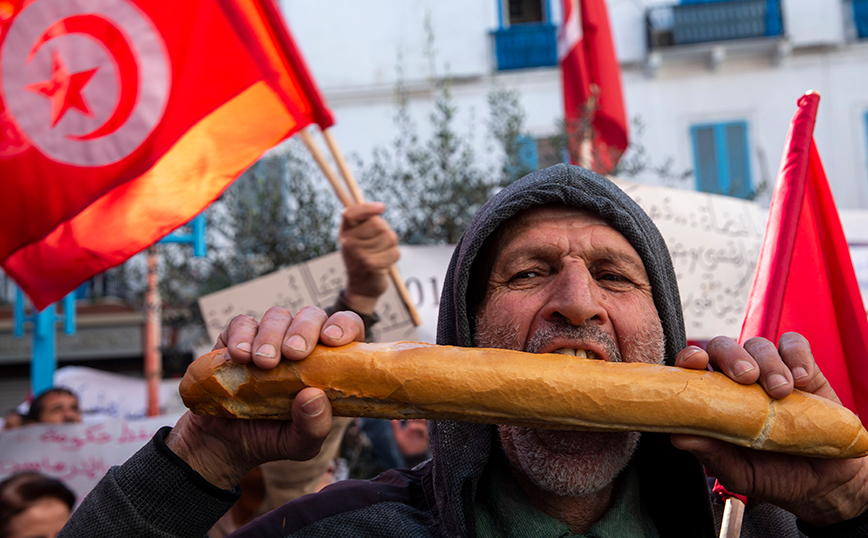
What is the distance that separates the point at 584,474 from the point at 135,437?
3.95 meters

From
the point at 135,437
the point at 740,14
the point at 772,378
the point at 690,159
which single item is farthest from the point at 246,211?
the point at 740,14

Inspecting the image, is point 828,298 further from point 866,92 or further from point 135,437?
point 866,92

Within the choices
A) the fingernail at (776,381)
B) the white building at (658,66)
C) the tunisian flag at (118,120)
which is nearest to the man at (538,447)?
the fingernail at (776,381)

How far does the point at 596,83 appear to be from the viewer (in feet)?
19.1

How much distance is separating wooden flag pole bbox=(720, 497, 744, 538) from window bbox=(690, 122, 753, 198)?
11.0m

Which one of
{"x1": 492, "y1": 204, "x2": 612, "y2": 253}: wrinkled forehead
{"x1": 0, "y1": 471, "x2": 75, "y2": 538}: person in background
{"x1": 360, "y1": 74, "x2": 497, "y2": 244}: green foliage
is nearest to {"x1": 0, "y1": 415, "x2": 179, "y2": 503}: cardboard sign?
{"x1": 0, "y1": 471, "x2": 75, "y2": 538}: person in background

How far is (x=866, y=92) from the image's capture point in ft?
38.8

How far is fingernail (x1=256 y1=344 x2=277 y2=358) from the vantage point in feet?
4.36

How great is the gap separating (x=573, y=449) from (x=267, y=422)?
68cm

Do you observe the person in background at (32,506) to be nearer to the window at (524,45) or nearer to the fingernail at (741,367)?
the fingernail at (741,367)

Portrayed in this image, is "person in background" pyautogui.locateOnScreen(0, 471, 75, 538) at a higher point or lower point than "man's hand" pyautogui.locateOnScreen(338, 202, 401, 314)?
lower

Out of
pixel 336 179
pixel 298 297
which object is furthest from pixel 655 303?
pixel 298 297

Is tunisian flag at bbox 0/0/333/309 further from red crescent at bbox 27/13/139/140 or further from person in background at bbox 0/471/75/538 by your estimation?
person in background at bbox 0/471/75/538

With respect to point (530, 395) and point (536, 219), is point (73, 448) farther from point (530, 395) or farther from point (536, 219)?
point (530, 395)
